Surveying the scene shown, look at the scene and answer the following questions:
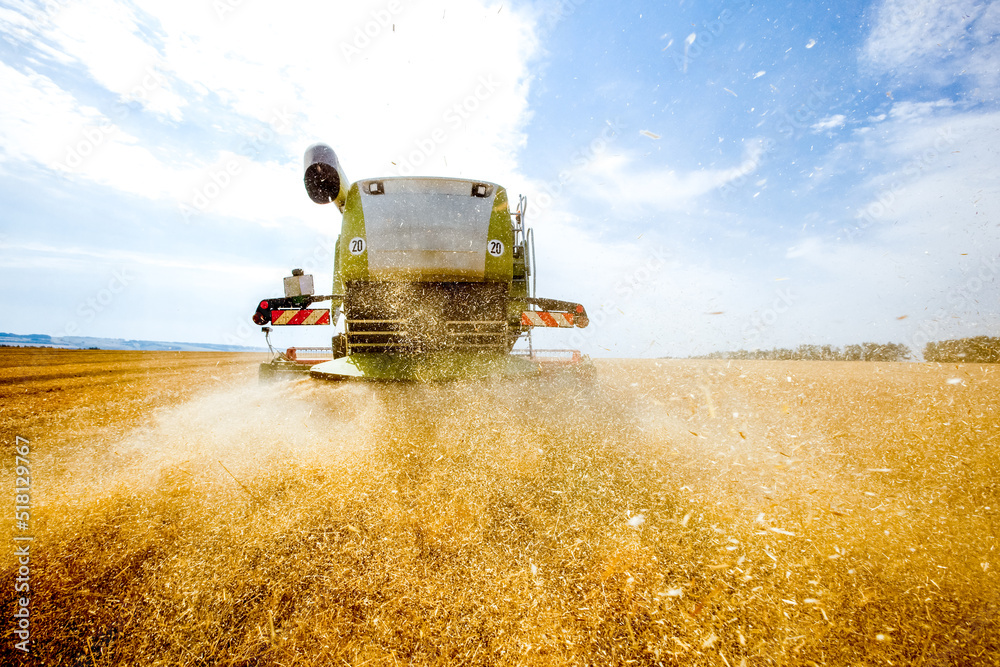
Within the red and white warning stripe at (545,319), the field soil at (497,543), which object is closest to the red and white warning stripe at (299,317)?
the field soil at (497,543)

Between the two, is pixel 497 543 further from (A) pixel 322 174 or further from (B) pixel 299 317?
(A) pixel 322 174

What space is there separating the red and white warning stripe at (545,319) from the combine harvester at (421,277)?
0.61 m

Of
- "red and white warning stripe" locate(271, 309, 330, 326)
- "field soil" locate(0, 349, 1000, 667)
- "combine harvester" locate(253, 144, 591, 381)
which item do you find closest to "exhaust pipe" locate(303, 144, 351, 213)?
"combine harvester" locate(253, 144, 591, 381)

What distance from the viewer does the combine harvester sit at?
5305 millimetres

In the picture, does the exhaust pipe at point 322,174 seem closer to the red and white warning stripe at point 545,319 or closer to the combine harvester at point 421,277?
the combine harvester at point 421,277

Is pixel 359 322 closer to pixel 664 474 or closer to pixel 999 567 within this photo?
pixel 664 474

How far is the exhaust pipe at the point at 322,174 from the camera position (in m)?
5.71

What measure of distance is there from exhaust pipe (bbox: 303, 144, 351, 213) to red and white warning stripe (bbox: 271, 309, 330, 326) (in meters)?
1.63

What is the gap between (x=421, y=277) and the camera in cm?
534

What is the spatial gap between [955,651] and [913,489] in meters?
1.78

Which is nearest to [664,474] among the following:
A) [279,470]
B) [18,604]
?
[279,470]

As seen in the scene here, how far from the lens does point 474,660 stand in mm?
1608

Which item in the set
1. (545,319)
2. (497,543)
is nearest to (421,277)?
(545,319)

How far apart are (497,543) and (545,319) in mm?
4329
